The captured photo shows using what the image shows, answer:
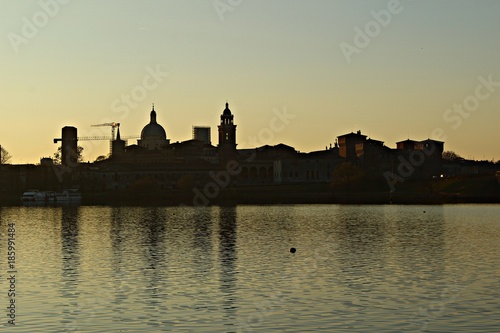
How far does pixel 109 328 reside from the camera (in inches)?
1184

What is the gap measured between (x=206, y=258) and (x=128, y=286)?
12742mm

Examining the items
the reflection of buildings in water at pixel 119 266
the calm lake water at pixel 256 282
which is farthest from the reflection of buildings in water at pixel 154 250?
the reflection of buildings in water at pixel 119 266

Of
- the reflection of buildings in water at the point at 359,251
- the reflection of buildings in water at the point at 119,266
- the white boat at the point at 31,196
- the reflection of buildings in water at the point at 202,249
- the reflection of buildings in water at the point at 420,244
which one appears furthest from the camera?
the white boat at the point at 31,196

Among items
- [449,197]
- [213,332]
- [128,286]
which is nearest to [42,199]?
[449,197]

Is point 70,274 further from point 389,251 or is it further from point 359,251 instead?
point 389,251

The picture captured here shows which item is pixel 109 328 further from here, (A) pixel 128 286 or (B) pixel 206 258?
(B) pixel 206 258

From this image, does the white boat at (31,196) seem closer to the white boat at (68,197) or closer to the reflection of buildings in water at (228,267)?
the white boat at (68,197)

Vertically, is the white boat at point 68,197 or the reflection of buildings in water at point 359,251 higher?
the white boat at point 68,197

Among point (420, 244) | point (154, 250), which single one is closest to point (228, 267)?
point (154, 250)

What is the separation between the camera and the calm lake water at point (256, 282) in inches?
1221

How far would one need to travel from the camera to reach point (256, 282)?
134 ft

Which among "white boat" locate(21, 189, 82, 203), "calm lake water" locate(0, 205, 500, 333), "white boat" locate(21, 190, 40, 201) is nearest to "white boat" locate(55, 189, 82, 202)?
"white boat" locate(21, 189, 82, 203)

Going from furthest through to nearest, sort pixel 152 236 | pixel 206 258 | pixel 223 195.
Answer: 1. pixel 223 195
2. pixel 152 236
3. pixel 206 258

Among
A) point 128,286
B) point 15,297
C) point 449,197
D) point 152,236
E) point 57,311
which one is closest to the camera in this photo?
point 57,311
